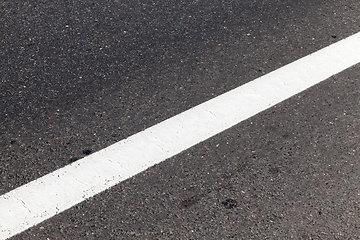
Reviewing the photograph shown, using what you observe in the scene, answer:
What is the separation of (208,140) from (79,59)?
122cm

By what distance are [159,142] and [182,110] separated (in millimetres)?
353

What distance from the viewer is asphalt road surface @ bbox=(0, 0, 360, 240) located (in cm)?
317

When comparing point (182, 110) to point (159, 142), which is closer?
point (159, 142)

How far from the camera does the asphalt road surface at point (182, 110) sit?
3.17 metres

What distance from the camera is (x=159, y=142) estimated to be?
361 cm

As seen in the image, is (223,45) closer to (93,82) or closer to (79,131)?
(93,82)

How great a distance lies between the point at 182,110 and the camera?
387 cm

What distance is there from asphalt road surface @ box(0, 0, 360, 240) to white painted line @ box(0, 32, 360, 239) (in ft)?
0.21

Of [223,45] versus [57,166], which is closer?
[57,166]

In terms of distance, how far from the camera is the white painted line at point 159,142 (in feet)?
10.5

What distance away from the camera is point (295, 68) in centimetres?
425

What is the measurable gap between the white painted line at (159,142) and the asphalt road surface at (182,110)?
0.06m

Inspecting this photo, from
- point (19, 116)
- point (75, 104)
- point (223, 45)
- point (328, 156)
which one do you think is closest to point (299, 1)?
point (223, 45)

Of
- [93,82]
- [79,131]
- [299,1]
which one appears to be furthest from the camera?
[299,1]
